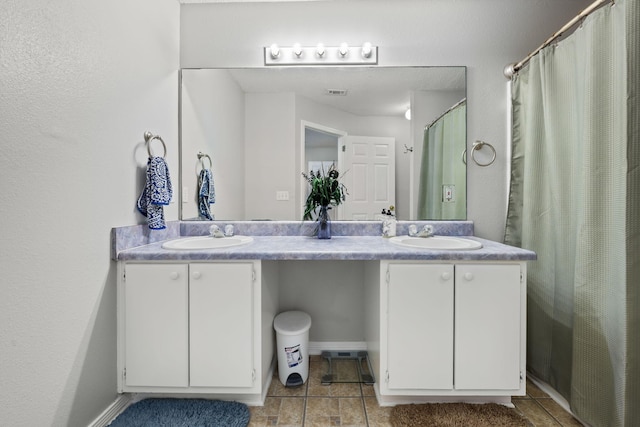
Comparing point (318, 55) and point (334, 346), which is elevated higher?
point (318, 55)

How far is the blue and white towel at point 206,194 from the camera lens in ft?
6.53

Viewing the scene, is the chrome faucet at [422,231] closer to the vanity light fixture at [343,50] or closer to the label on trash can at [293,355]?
the label on trash can at [293,355]

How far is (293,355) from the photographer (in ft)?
5.48

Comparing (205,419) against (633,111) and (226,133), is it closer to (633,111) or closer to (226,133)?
(226,133)

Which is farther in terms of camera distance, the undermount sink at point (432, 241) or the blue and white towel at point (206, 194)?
the blue and white towel at point (206, 194)

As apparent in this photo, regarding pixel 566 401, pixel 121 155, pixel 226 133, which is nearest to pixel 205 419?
pixel 121 155

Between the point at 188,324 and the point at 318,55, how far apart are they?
1.78 metres

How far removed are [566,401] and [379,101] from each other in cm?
196

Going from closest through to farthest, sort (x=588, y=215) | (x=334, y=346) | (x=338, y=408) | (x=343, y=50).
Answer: (x=588, y=215), (x=338, y=408), (x=343, y=50), (x=334, y=346)

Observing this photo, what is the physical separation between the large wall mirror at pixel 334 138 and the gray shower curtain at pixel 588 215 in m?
0.45

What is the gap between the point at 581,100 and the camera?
1.37 meters

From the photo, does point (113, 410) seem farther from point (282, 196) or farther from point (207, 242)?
point (282, 196)

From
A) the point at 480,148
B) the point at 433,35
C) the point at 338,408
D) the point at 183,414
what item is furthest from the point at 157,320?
the point at 433,35

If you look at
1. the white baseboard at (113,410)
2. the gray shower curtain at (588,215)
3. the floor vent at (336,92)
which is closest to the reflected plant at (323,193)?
the floor vent at (336,92)
